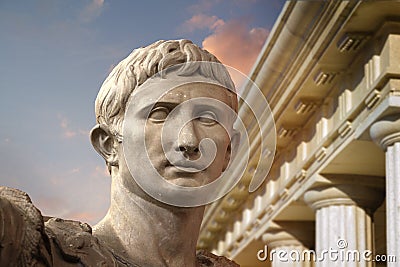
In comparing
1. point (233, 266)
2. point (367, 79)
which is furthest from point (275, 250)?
point (233, 266)

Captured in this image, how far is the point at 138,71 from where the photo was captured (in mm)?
3031

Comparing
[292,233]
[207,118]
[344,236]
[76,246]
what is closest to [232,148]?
[207,118]

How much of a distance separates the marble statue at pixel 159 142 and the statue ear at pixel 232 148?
24mm

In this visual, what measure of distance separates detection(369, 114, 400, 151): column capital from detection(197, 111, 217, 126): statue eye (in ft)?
22.9

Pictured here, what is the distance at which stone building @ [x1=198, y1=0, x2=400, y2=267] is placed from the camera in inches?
391

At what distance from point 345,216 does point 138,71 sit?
989 cm

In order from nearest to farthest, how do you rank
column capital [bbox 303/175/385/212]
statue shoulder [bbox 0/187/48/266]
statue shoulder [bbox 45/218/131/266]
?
1. statue shoulder [bbox 0/187/48/266]
2. statue shoulder [bbox 45/218/131/266]
3. column capital [bbox 303/175/385/212]

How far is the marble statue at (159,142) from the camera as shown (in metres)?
2.99

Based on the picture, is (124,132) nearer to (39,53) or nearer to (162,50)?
(162,50)

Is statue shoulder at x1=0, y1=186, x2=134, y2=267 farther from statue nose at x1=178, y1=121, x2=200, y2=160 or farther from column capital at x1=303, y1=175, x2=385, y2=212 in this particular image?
column capital at x1=303, y1=175, x2=385, y2=212

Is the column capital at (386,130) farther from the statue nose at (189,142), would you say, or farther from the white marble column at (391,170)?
the statue nose at (189,142)

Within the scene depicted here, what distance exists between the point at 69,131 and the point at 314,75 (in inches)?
153

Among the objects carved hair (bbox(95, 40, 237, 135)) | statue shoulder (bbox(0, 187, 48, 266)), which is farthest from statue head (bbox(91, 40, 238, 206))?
statue shoulder (bbox(0, 187, 48, 266))

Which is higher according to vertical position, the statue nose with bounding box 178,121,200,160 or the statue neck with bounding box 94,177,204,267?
the statue nose with bounding box 178,121,200,160
